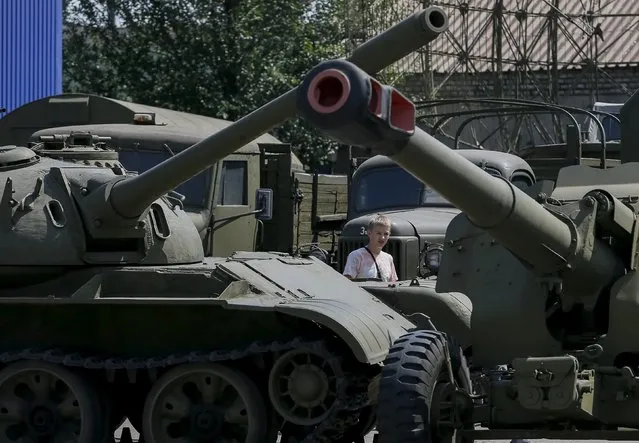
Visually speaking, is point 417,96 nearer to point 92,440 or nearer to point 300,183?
point 300,183

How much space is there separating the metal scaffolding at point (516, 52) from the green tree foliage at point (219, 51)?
1.05 m

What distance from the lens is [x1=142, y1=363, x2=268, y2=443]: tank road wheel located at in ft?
30.7

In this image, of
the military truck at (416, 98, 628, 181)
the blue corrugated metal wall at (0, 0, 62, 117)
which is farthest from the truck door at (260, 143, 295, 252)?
the blue corrugated metal wall at (0, 0, 62, 117)

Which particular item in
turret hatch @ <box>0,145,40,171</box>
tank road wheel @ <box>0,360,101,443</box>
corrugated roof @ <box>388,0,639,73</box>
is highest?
corrugated roof @ <box>388,0,639,73</box>

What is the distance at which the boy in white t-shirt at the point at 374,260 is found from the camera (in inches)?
484

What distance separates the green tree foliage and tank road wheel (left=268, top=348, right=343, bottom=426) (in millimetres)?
16569

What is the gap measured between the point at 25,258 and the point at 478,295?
2.78 meters

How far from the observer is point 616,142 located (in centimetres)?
1852

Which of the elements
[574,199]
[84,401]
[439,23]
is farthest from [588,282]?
[84,401]

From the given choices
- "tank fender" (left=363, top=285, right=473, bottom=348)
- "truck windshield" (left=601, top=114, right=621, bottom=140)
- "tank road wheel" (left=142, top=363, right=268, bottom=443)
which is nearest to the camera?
"tank road wheel" (left=142, top=363, right=268, bottom=443)

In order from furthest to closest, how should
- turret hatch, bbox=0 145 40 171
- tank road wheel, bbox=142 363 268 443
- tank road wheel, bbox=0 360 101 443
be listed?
turret hatch, bbox=0 145 40 171 < tank road wheel, bbox=0 360 101 443 < tank road wheel, bbox=142 363 268 443

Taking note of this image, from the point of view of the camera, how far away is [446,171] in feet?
22.5

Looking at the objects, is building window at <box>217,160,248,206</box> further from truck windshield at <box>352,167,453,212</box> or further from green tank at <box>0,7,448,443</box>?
green tank at <box>0,7,448,443</box>

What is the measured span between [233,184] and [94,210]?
711cm
